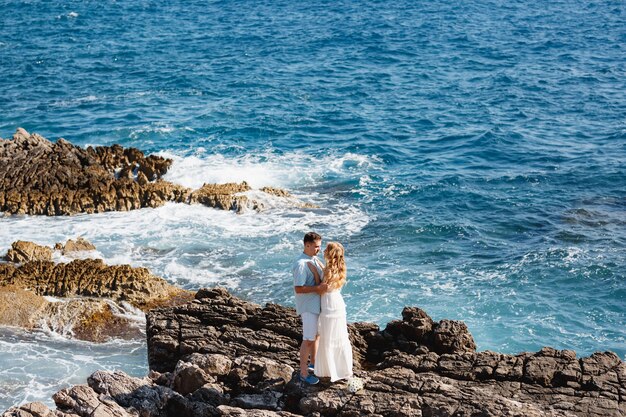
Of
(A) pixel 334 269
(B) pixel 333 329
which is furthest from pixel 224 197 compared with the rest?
(A) pixel 334 269

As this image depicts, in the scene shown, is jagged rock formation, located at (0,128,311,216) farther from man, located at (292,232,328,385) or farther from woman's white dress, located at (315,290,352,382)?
woman's white dress, located at (315,290,352,382)

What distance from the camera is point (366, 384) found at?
566 inches

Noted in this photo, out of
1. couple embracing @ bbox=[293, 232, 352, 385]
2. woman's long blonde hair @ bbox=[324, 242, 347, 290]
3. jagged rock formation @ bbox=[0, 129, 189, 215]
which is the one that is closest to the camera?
woman's long blonde hair @ bbox=[324, 242, 347, 290]

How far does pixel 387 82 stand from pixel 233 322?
36876 millimetres

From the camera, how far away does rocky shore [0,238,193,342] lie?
23.6 metres

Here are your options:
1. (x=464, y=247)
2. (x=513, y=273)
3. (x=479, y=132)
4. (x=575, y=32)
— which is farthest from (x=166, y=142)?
(x=575, y=32)

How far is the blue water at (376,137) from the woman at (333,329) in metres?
9.07

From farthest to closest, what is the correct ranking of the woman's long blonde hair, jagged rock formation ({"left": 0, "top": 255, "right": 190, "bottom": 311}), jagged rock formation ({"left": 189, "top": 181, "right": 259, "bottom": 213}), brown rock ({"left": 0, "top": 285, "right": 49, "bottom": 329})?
1. jagged rock formation ({"left": 189, "top": 181, "right": 259, "bottom": 213})
2. jagged rock formation ({"left": 0, "top": 255, "right": 190, "bottom": 311})
3. brown rock ({"left": 0, "top": 285, "right": 49, "bottom": 329})
4. the woman's long blonde hair

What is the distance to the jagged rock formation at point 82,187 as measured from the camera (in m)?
33.0

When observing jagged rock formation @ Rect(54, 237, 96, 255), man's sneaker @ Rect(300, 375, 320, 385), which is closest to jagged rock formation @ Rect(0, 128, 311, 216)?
jagged rock formation @ Rect(54, 237, 96, 255)

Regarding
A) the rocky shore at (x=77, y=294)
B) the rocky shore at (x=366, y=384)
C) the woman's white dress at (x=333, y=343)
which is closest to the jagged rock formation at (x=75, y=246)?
the rocky shore at (x=77, y=294)

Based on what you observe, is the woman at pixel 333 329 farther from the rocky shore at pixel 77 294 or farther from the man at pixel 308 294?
the rocky shore at pixel 77 294

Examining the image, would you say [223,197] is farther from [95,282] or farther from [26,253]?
[95,282]

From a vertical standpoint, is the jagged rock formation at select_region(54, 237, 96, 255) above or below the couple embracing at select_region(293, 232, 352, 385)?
above
